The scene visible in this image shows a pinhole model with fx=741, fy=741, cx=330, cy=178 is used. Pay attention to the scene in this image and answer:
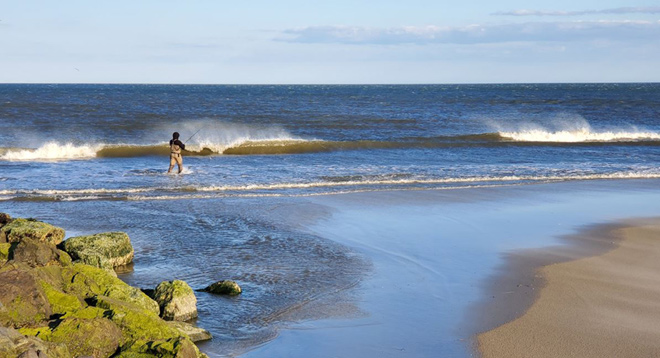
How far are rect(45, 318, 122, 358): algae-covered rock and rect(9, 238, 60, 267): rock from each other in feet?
7.63

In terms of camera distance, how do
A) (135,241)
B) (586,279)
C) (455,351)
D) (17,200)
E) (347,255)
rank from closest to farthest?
1. (455,351)
2. (586,279)
3. (347,255)
4. (135,241)
5. (17,200)

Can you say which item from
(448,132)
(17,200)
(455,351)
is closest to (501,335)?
(455,351)

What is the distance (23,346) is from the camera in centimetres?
496

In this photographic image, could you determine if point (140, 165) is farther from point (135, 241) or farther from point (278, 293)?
point (278, 293)

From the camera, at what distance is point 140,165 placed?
2202 centimetres

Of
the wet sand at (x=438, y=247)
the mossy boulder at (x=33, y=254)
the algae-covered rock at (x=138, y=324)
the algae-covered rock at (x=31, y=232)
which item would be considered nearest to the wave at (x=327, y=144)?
the wet sand at (x=438, y=247)

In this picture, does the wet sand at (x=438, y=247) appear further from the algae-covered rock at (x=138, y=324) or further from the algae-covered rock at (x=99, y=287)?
the algae-covered rock at (x=99, y=287)

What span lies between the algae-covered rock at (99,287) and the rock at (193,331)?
31cm

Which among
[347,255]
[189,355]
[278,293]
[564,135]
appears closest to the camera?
[189,355]

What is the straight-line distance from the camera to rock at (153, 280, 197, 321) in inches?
286

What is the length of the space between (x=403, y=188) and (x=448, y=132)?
735 inches

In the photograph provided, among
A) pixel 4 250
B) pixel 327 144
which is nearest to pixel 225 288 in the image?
pixel 4 250

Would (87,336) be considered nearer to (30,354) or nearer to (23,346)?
(23,346)

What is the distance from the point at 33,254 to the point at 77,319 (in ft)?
7.98
